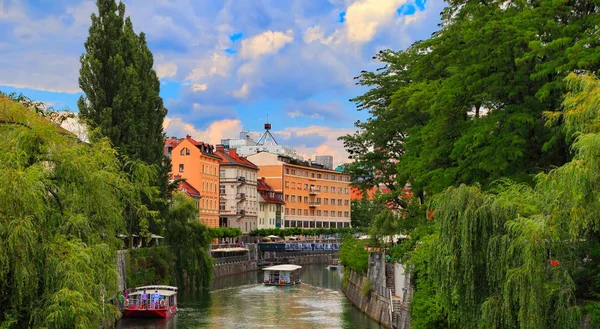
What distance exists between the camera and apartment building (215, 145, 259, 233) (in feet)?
354

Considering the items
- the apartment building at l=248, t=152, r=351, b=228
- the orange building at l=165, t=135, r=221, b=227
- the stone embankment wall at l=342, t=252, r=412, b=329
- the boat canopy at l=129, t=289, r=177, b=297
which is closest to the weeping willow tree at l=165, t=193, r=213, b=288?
the boat canopy at l=129, t=289, r=177, b=297

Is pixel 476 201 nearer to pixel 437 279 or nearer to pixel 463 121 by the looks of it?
pixel 437 279

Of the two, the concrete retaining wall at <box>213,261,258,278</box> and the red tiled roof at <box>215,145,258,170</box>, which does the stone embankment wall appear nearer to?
the concrete retaining wall at <box>213,261,258,278</box>

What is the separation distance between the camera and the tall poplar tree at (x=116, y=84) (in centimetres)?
4547

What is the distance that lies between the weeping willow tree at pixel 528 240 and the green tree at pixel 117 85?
87.4 ft

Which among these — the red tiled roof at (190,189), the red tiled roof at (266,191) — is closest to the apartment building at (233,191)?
the red tiled roof at (266,191)

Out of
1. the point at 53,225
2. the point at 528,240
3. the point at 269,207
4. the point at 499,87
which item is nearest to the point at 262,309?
the point at 499,87

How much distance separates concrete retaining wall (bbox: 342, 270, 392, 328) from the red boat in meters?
11.0

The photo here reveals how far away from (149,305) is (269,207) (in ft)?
261

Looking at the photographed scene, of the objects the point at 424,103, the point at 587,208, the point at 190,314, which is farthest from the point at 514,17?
the point at 190,314

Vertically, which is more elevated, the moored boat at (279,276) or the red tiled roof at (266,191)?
the red tiled roof at (266,191)

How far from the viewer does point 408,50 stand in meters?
45.3

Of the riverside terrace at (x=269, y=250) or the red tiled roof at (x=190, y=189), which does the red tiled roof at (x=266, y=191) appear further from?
the red tiled roof at (x=190, y=189)

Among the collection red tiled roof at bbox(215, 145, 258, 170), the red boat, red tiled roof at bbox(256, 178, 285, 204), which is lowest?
the red boat
